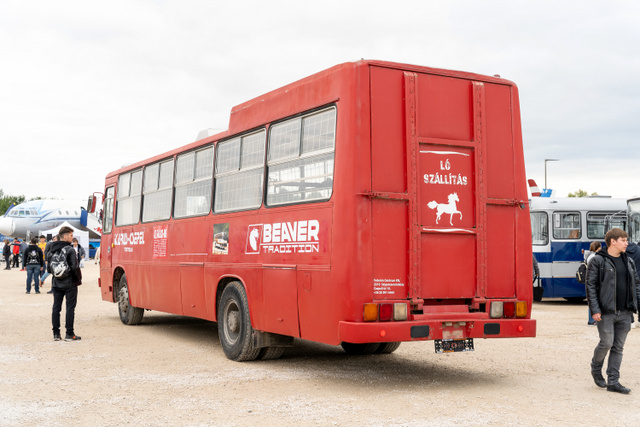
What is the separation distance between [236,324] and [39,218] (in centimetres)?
5504

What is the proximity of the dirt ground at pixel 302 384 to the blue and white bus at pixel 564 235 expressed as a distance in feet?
28.1

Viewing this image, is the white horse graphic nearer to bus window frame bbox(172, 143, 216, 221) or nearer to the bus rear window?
the bus rear window

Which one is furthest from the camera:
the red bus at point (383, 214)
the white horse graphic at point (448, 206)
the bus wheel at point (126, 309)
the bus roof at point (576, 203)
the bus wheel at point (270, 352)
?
the bus roof at point (576, 203)

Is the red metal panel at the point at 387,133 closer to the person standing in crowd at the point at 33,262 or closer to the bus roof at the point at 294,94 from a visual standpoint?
the bus roof at the point at 294,94

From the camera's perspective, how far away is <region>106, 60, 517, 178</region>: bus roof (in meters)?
8.13

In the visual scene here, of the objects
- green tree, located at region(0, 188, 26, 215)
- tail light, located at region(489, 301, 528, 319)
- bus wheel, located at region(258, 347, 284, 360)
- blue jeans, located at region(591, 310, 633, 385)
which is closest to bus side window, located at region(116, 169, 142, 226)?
bus wheel, located at region(258, 347, 284, 360)

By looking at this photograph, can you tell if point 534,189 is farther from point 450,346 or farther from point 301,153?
point 450,346

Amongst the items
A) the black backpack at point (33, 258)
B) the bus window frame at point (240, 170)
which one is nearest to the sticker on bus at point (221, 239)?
the bus window frame at point (240, 170)

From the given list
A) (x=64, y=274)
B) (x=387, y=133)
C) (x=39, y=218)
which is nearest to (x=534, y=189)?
(x=64, y=274)

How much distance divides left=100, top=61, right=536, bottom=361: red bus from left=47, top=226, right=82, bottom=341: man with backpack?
364 cm

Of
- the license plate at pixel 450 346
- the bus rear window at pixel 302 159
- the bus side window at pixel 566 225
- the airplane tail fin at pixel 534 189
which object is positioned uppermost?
the airplane tail fin at pixel 534 189

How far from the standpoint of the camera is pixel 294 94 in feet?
29.5

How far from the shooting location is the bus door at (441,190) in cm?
796

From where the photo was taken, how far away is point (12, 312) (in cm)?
1783
